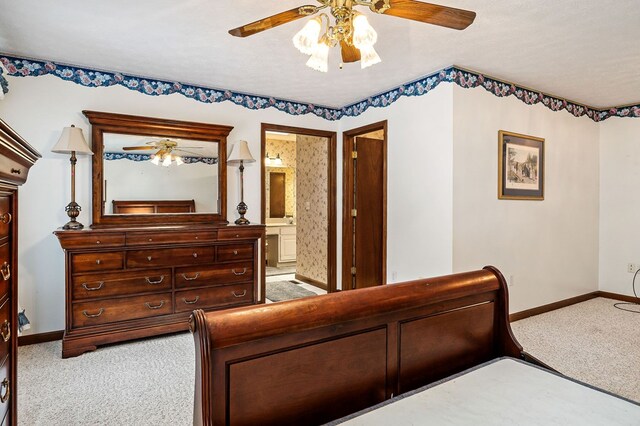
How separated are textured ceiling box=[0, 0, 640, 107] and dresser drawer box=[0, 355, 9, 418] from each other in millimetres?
2078

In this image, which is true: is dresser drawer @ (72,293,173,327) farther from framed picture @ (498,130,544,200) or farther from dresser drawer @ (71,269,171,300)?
framed picture @ (498,130,544,200)

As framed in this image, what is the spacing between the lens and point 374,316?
1431 millimetres

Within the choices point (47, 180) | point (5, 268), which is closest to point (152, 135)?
point (47, 180)

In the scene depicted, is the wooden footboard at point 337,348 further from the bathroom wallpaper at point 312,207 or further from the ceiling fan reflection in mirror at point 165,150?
the bathroom wallpaper at point 312,207

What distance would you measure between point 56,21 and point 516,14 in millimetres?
3075

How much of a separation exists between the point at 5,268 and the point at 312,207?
170 inches

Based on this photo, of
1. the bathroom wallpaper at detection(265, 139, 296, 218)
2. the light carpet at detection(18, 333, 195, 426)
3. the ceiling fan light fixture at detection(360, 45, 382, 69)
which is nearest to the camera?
the ceiling fan light fixture at detection(360, 45, 382, 69)

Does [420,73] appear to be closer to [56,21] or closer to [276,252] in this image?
[56,21]

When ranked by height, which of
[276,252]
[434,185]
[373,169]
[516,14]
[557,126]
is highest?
[516,14]

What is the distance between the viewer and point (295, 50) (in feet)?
9.95

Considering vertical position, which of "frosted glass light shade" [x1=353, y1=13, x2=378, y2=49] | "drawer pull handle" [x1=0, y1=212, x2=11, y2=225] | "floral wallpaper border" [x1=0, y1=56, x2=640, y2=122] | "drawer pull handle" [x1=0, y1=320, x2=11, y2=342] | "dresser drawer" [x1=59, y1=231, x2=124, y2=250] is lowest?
"drawer pull handle" [x1=0, y1=320, x2=11, y2=342]

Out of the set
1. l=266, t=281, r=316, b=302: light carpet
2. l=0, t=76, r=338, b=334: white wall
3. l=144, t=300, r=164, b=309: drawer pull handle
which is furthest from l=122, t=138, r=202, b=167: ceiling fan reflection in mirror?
l=266, t=281, r=316, b=302: light carpet

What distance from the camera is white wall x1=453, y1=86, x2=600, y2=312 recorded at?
11.3ft

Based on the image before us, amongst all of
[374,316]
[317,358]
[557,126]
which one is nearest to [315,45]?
[374,316]
